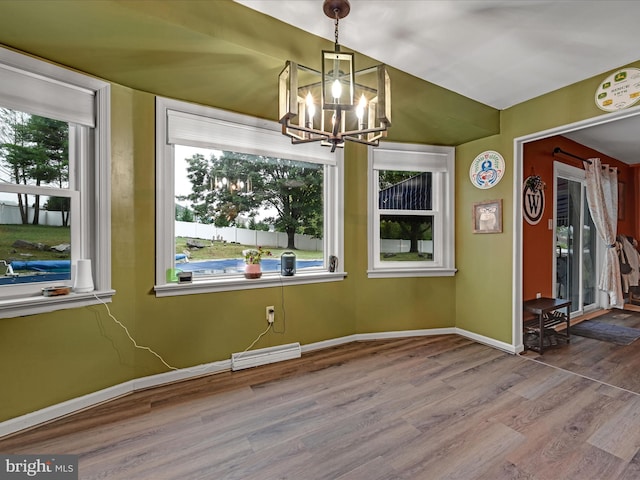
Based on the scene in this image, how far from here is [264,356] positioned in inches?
108

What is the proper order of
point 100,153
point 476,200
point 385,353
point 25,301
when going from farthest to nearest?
point 476,200 → point 385,353 → point 100,153 → point 25,301

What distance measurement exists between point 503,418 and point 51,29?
3.45 m

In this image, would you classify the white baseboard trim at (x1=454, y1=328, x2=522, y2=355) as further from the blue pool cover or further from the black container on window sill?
the black container on window sill

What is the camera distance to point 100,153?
82.7 inches

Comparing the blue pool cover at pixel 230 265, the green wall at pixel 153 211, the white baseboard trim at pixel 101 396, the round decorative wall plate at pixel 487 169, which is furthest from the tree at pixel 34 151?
the round decorative wall plate at pixel 487 169

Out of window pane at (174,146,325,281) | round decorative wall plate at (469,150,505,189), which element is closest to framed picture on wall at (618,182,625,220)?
round decorative wall plate at (469,150,505,189)

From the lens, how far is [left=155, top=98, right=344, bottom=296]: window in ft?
7.89

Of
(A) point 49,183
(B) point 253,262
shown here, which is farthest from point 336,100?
(A) point 49,183

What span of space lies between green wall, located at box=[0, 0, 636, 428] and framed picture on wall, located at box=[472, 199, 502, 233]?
0.07 metres

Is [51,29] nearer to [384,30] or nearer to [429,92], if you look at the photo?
[384,30]

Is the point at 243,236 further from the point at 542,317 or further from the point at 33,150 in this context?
the point at 542,317

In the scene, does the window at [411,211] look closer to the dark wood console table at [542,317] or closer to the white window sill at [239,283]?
the white window sill at [239,283]

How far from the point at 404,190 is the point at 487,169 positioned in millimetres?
869

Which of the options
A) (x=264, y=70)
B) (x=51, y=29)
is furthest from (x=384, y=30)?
(x=51, y=29)
